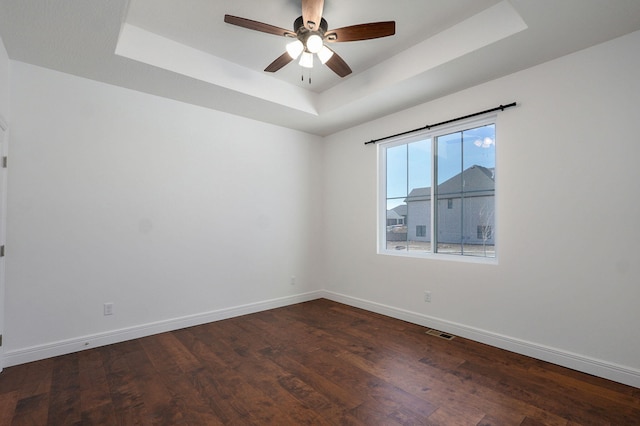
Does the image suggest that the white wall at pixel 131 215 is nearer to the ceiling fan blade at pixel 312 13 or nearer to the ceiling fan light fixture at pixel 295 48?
the ceiling fan light fixture at pixel 295 48

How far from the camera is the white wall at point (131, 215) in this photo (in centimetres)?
283

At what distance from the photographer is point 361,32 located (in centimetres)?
233

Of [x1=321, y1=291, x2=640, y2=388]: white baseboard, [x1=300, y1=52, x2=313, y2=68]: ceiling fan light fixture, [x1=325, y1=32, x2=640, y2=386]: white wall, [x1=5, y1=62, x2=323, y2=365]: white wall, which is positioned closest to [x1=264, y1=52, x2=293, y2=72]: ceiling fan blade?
[x1=300, y1=52, x2=313, y2=68]: ceiling fan light fixture

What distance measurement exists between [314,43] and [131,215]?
8.54 ft

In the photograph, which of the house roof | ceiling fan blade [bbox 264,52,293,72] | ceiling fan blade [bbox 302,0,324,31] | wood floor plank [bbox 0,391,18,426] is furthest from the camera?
the house roof

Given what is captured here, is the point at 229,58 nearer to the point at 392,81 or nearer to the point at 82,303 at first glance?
the point at 392,81

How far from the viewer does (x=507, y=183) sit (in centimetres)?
305

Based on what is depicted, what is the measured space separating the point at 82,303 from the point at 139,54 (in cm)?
246

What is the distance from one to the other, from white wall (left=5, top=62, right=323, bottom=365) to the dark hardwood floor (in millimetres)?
421

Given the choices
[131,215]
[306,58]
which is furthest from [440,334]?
[131,215]

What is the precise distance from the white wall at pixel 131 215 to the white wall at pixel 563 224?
2.40 m

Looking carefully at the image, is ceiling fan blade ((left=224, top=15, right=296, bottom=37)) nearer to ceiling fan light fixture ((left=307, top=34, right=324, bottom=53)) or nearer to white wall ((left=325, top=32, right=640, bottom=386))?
ceiling fan light fixture ((left=307, top=34, right=324, bottom=53))

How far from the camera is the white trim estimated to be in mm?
2754

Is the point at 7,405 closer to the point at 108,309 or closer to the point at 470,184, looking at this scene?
the point at 108,309
